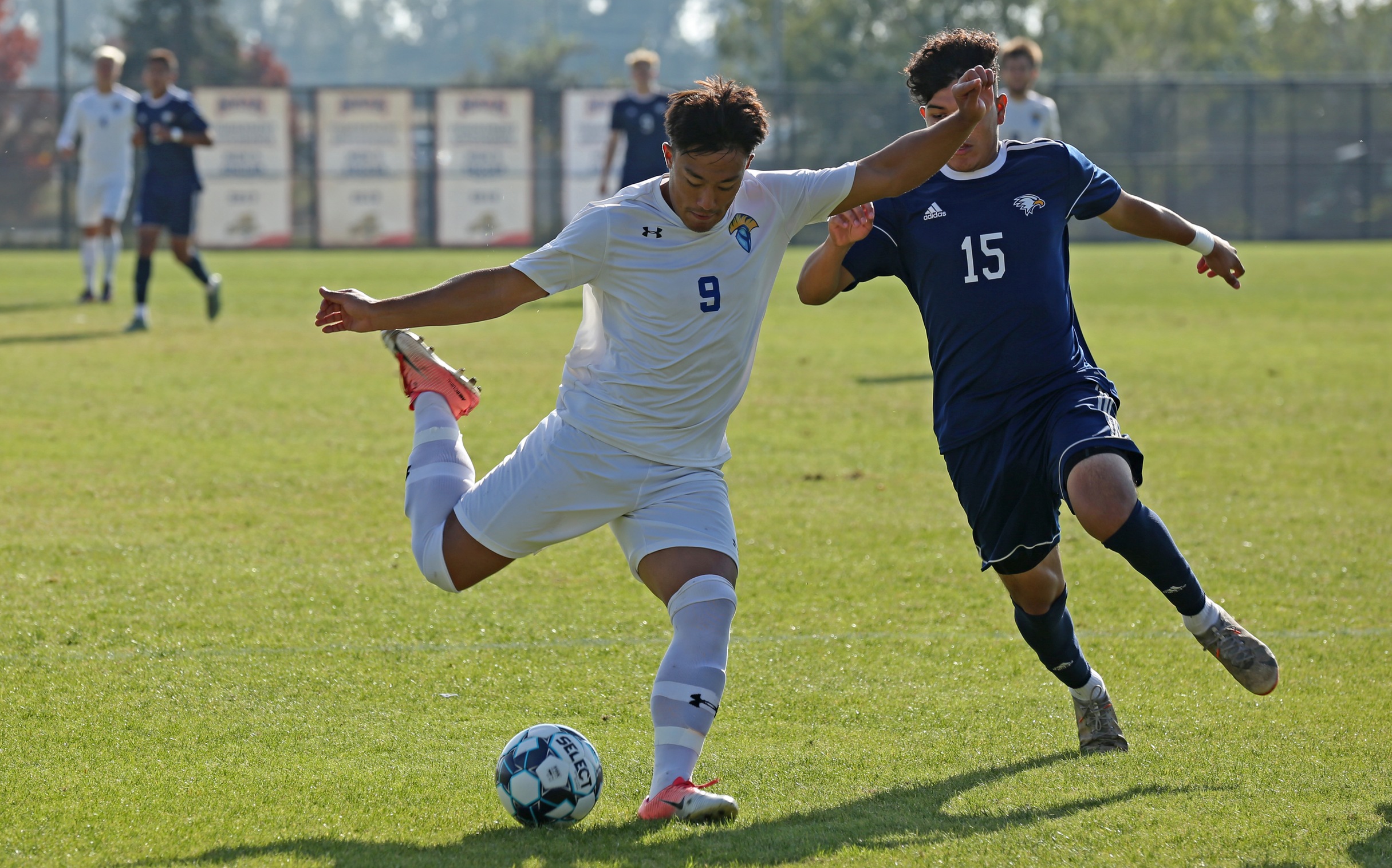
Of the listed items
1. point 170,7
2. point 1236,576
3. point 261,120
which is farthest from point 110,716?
point 170,7

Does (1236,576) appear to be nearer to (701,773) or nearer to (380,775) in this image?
(701,773)

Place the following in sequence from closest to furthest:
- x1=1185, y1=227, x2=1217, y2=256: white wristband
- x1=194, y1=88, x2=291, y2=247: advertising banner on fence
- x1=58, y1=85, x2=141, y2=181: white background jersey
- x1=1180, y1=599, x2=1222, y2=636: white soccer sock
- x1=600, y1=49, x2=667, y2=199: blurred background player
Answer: x1=1180, y1=599, x2=1222, y2=636: white soccer sock < x1=1185, y1=227, x2=1217, y2=256: white wristband < x1=600, y1=49, x2=667, y2=199: blurred background player < x1=58, y1=85, x2=141, y2=181: white background jersey < x1=194, y1=88, x2=291, y2=247: advertising banner on fence

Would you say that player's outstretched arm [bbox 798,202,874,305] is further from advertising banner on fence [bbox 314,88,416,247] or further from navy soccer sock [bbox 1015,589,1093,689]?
advertising banner on fence [bbox 314,88,416,247]

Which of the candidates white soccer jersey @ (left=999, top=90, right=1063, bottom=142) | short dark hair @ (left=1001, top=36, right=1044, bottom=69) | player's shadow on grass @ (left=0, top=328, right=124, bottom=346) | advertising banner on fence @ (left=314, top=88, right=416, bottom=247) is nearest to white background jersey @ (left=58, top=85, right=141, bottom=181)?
Result: player's shadow on grass @ (left=0, top=328, right=124, bottom=346)

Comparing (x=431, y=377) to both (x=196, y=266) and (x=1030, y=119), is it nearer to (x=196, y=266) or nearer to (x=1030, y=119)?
(x=1030, y=119)

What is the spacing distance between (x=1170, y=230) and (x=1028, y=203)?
1.78 feet

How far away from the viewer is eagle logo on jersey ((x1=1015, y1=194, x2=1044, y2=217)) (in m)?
4.48

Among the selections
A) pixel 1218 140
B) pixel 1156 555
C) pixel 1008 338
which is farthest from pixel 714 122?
pixel 1218 140

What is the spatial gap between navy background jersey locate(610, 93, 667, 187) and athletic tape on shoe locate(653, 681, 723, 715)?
12.6 meters

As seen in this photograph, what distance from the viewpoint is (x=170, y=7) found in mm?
48344

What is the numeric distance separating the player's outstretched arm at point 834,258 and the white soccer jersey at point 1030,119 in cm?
830

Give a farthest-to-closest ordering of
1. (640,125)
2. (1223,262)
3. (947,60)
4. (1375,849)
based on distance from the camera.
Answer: (640,125) → (1223,262) → (947,60) → (1375,849)

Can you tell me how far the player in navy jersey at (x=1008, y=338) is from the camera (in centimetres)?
431

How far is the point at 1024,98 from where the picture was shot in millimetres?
12477
